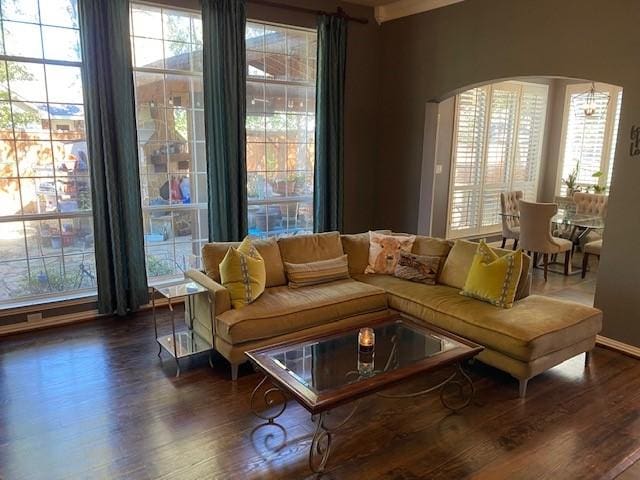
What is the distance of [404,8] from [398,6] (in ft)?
0.31

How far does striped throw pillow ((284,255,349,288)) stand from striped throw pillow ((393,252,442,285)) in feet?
1.65

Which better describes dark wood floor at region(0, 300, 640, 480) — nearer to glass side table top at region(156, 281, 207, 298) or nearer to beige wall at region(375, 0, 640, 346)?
glass side table top at region(156, 281, 207, 298)

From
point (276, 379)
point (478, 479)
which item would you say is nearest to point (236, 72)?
point (276, 379)

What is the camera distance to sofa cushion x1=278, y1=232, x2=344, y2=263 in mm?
4207

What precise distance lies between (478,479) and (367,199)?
4.25 meters

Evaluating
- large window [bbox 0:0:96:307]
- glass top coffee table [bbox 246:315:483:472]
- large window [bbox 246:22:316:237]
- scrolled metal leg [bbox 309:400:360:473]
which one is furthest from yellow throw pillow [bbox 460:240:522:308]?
large window [bbox 0:0:96:307]

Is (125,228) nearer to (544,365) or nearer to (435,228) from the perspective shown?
(544,365)

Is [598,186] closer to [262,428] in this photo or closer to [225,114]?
[225,114]

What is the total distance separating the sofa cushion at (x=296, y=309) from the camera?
10.9 ft

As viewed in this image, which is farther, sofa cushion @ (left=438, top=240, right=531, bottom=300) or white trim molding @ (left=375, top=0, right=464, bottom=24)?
white trim molding @ (left=375, top=0, right=464, bottom=24)

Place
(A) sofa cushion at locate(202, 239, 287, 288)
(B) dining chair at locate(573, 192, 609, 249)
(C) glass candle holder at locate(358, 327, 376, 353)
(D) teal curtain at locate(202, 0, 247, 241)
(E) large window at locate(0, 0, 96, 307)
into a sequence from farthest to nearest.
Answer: (B) dining chair at locate(573, 192, 609, 249) < (D) teal curtain at locate(202, 0, 247, 241) < (E) large window at locate(0, 0, 96, 307) < (A) sofa cushion at locate(202, 239, 287, 288) < (C) glass candle holder at locate(358, 327, 376, 353)

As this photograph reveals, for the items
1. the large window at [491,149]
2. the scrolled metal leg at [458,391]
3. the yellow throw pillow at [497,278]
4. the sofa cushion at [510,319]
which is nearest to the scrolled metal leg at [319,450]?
the scrolled metal leg at [458,391]

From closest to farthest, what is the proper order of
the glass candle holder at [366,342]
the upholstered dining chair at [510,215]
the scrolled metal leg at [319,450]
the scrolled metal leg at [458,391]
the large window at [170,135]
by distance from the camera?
the scrolled metal leg at [319,450] → the glass candle holder at [366,342] → the scrolled metal leg at [458,391] → the large window at [170,135] → the upholstered dining chair at [510,215]

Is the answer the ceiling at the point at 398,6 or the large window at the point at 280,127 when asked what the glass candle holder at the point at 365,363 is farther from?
the ceiling at the point at 398,6
